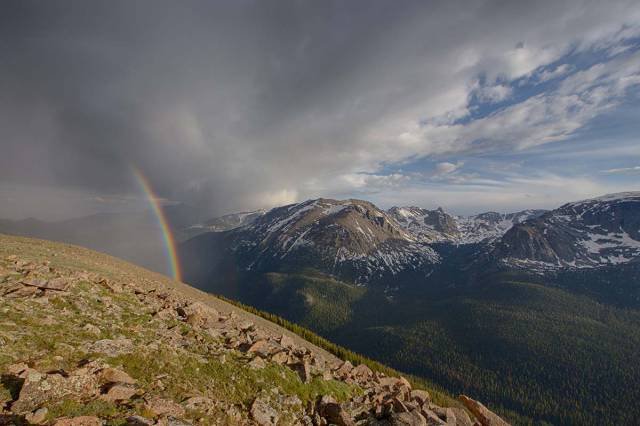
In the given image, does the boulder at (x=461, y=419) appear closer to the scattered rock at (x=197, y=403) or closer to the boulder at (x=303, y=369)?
the boulder at (x=303, y=369)

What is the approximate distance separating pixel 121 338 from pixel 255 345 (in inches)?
333

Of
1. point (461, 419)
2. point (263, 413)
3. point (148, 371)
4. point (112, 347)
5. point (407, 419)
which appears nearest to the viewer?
point (148, 371)

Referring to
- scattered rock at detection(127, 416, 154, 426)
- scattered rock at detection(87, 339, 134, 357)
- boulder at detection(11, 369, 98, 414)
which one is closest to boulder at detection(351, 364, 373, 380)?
scattered rock at detection(87, 339, 134, 357)

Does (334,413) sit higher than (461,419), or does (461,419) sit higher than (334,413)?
(334,413)

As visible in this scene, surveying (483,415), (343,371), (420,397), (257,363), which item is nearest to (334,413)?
(257,363)

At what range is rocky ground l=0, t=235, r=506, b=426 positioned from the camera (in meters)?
11.7

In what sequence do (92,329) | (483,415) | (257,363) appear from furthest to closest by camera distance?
(483,415) < (257,363) < (92,329)

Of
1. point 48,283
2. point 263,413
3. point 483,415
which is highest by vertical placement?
point 48,283

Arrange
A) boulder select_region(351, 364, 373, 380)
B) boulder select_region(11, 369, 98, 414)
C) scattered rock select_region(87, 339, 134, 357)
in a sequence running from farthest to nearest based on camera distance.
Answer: boulder select_region(351, 364, 373, 380)
scattered rock select_region(87, 339, 134, 357)
boulder select_region(11, 369, 98, 414)

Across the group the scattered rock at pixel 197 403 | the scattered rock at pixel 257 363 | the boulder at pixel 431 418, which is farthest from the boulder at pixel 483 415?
the scattered rock at pixel 197 403

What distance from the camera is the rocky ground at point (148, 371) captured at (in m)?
11.7

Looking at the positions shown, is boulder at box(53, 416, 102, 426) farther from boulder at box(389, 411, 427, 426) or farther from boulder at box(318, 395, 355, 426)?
boulder at box(389, 411, 427, 426)

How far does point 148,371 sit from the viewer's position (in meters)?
15.2

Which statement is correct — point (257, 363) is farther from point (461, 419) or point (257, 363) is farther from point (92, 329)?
point (461, 419)
